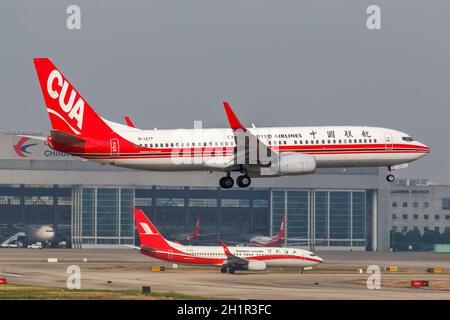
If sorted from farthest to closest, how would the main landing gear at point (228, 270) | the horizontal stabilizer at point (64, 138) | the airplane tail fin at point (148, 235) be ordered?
the airplane tail fin at point (148, 235) → the main landing gear at point (228, 270) → the horizontal stabilizer at point (64, 138)

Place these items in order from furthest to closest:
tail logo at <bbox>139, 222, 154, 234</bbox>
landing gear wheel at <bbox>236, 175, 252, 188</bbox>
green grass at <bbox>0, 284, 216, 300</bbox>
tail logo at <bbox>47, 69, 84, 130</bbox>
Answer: tail logo at <bbox>139, 222, 154, 234</bbox>, tail logo at <bbox>47, 69, 84, 130</bbox>, landing gear wheel at <bbox>236, 175, 252, 188</bbox>, green grass at <bbox>0, 284, 216, 300</bbox>

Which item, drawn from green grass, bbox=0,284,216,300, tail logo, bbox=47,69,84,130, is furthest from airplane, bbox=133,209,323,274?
green grass, bbox=0,284,216,300

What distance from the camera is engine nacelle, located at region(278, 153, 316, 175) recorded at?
9925cm

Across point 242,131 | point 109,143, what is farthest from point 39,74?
point 242,131

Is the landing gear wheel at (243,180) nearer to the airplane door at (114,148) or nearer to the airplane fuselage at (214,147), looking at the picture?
the airplane fuselage at (214,147)

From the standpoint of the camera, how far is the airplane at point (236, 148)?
100 metres

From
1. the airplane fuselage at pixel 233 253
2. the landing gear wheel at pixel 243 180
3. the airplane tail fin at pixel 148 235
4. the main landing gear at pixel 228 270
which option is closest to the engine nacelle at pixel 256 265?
the airplane fuselage at pixel 233 253

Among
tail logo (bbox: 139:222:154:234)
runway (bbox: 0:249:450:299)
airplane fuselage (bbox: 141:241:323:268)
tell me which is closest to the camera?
runway (bbox: 0:249:450:299)

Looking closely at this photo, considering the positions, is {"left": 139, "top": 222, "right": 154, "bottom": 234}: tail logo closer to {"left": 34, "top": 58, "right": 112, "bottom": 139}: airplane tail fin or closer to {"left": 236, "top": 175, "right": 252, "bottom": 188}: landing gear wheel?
{"left": 34, "top": 58, "right": 112, "bottom": 139}: airplane tail fin

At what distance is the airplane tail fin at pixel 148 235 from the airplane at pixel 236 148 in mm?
38458

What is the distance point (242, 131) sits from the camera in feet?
328

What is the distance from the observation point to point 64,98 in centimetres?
10631

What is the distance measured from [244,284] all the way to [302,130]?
79.6 feet

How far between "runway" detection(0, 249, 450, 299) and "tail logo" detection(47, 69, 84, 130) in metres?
17.2
